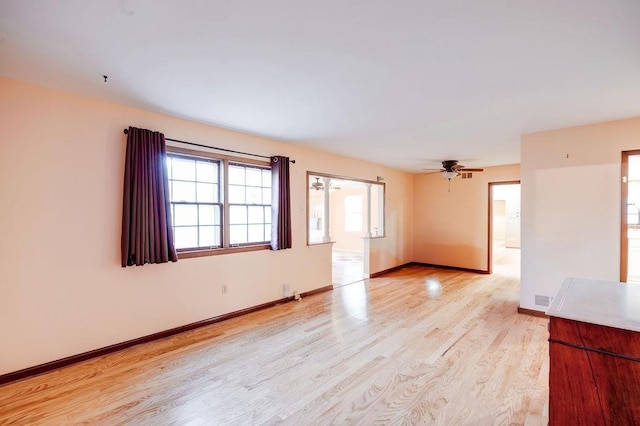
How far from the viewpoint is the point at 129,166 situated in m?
3.00

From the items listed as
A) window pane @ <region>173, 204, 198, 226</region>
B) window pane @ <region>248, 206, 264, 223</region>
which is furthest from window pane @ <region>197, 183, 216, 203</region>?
window pane @ <region>248, 206, 264, 223</region>

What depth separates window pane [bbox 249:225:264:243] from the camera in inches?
171

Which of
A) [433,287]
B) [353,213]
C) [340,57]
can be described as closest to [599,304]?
[340,57]

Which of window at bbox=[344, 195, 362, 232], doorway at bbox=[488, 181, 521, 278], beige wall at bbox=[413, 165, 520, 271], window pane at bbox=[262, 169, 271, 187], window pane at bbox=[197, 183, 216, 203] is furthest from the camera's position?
doorway at bbox=[488, 181, 521, 278]

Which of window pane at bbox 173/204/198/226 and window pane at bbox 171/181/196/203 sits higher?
window pane at bbox 171/181/196/203

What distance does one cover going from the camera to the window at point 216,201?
11.7 ft

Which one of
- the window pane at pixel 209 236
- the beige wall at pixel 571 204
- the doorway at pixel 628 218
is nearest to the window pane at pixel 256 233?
the window pane at pixel 209 236

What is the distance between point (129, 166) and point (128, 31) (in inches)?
61.3

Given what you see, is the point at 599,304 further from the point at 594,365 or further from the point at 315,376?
the point at 315,376

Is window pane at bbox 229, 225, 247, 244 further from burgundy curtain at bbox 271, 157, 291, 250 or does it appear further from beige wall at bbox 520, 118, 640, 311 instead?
beige wall at bbox 520, 118, 640, 311

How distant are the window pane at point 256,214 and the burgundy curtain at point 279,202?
0.18 meters

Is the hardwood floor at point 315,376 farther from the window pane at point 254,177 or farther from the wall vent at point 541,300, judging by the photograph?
the window pane at point 254,177

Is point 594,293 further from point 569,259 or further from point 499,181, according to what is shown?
point 499,181

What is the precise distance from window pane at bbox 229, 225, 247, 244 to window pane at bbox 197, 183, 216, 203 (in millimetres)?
482
